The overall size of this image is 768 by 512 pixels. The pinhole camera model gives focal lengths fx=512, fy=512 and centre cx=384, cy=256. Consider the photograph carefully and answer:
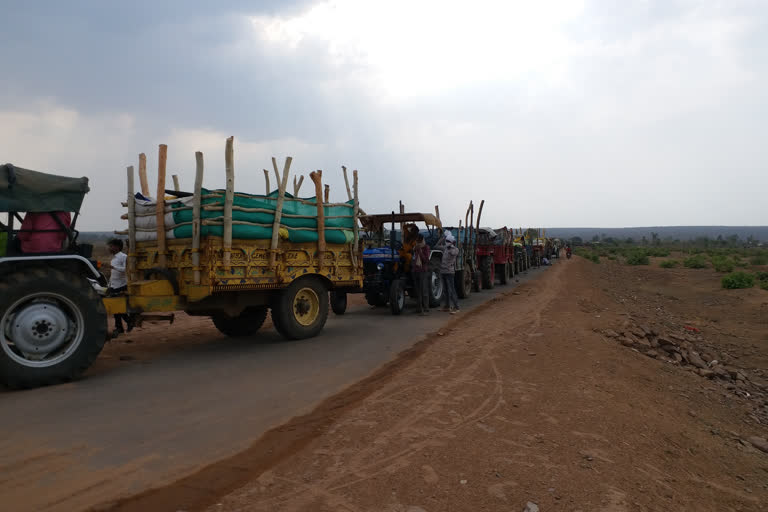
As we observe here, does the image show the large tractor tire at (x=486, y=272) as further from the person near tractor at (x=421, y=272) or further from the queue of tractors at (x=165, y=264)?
the queue of tractors at (x=165, y=264)

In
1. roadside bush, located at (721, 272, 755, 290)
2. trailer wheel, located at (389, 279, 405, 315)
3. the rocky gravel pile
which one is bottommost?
the rocky gravel pile

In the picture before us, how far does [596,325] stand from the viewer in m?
9.47

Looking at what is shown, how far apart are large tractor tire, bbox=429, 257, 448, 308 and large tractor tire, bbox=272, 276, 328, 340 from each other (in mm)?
4298

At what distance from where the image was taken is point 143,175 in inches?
324

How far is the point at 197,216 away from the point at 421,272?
19.9 feet

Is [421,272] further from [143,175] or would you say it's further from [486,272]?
[486,272]

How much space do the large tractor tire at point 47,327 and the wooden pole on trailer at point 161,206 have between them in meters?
1.55

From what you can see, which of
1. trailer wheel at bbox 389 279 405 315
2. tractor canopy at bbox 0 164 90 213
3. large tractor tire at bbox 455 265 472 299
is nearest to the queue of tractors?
tractor canopy at bbox 0 164 90 213

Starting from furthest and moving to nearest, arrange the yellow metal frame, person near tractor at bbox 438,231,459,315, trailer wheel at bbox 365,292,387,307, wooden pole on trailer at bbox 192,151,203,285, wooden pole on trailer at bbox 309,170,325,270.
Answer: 1. trailer wheel at bbox 365,292,387,307
2. person near tractor at bbox 438,231,459,315
3. wooden pole on trailer at bbox 309,170,325,270
4. wooden pole on trailer at bbox 192,151,203,285
5. the yellow metal frame

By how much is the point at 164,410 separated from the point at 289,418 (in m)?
1.25

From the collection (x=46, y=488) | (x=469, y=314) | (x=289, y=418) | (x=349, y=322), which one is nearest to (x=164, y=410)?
(x=289, y=418)

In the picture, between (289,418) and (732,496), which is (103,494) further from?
(732,496)

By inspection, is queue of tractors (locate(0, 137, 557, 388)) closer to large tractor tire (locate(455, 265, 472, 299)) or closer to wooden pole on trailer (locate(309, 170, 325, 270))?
wooden pole on trailer (locate(309, 170, 325, 270))

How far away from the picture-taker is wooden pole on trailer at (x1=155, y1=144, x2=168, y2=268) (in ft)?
23.8
